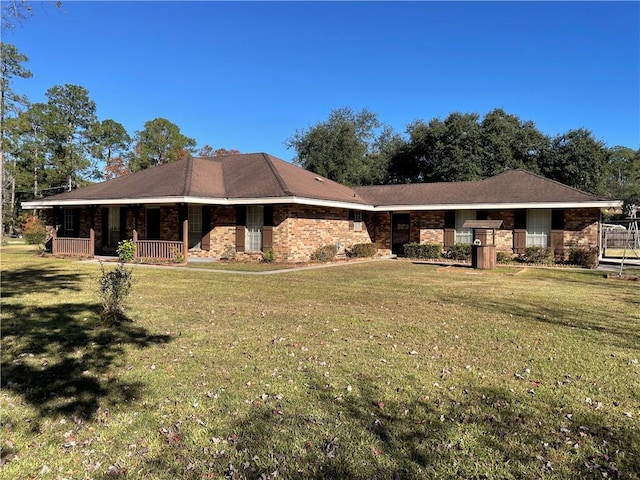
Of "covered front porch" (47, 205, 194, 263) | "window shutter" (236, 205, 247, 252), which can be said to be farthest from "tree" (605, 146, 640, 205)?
"covered front porch" (47, 205, 194, 263)

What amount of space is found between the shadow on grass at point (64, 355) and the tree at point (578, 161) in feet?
120

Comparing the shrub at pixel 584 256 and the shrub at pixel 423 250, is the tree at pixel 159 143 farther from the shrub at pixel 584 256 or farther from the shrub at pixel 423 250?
the shrub at pixel 584 256

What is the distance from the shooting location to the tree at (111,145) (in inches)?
1972

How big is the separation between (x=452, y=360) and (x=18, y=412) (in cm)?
423

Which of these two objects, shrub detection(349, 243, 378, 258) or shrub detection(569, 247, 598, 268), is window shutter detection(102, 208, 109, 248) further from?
shrub detection(569, 247, 598, 268)

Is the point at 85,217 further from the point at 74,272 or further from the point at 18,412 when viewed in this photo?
the point at 18,412

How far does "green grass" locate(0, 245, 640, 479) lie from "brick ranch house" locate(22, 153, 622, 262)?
9116mm

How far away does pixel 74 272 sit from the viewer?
40.8ft

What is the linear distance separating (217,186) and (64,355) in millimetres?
14191

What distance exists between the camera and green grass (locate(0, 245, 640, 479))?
8.96 ft

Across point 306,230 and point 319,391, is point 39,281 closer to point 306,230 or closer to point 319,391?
point 306,230

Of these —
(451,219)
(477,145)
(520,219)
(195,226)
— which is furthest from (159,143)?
(520,219)

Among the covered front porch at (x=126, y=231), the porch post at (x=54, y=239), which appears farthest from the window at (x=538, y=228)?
the porch post at (x=54, y=239)

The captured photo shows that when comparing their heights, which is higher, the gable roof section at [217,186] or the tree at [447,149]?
the tree at [447,149]
